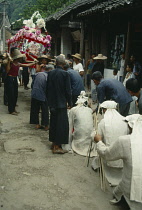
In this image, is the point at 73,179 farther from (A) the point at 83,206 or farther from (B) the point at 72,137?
(B) the point at 72,137

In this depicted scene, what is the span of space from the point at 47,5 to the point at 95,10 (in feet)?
89.0

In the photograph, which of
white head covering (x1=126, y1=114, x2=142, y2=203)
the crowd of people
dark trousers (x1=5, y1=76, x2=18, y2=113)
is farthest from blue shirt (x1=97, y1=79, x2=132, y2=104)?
dark trousers (x1=5, y1=76, x2=18, y2=113)

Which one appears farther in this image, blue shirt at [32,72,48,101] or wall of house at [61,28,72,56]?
wall of house at [61,28,72,56]

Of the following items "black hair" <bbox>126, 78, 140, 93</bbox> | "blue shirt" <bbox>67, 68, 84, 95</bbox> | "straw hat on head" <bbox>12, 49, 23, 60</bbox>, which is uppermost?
"straw hat on head" <bbox>12, 49, 23, 60</bbox>

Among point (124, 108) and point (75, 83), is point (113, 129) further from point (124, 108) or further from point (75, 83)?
point (75, 83)

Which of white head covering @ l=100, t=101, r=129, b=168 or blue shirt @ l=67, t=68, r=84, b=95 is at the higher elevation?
blue shirt @ l=67, t=68, r=84, b=95

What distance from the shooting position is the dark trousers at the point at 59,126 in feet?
17.9

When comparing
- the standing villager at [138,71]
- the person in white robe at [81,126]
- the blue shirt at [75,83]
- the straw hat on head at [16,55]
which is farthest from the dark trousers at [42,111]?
the standing villager at [138,71]

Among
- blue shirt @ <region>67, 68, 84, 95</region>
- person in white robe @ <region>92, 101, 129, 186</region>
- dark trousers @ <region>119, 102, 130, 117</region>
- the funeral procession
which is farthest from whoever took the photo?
blue shirt @ <region>67, 68, 84, 95</region>

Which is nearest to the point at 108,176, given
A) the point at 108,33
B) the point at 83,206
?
the point at 83,206

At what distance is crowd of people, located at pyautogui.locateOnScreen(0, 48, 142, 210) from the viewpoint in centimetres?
324

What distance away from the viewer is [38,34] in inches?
352

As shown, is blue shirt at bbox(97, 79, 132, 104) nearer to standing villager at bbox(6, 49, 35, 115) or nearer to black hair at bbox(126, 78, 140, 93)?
black hair at bbox(126, 78, 140, 93)

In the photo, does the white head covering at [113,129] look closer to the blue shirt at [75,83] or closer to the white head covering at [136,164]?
the white head covering at [136,164]
